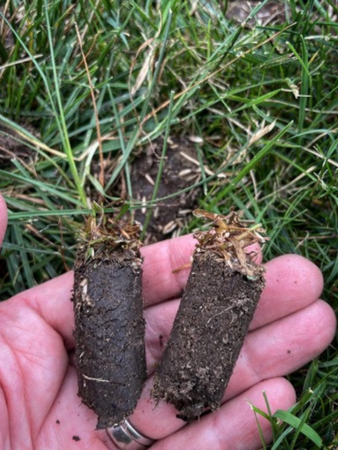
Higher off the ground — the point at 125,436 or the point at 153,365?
the point at 153,365

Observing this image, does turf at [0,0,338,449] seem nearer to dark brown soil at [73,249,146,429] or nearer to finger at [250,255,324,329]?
finger at [250,255,324,329]

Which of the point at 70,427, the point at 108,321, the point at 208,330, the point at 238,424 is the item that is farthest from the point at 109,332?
the point at 238,424

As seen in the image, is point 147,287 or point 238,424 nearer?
point 238,424

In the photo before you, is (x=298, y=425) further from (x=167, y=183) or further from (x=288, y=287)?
(x=167, y=183)

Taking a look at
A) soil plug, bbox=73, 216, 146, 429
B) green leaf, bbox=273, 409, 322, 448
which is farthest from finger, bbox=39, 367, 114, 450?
green leaf, bbox=273, 409, 322, 448

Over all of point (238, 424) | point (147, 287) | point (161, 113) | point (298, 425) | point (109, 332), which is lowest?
point (238, 424)

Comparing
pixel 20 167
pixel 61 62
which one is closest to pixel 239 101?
pixel 61 62
